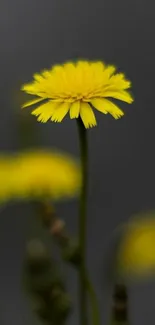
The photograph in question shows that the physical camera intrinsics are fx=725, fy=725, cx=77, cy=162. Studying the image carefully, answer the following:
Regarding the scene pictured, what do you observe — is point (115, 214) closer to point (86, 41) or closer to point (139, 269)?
point (86, 41)

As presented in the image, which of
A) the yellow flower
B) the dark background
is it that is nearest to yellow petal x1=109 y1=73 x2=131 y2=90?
the yellow flower

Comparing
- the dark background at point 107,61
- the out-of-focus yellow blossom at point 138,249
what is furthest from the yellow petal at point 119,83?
the dark background at point 107,61

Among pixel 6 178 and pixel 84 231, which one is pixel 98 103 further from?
pixel 6 178

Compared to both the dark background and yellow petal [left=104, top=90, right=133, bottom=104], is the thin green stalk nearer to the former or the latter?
yellow petal [left=104, top=90, right=133, bottom=104]

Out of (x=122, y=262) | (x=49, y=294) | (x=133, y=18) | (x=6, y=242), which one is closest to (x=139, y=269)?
(x=122, y=262)

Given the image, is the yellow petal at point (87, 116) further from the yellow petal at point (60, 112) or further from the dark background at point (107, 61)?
the dark background at point (107, 61)
